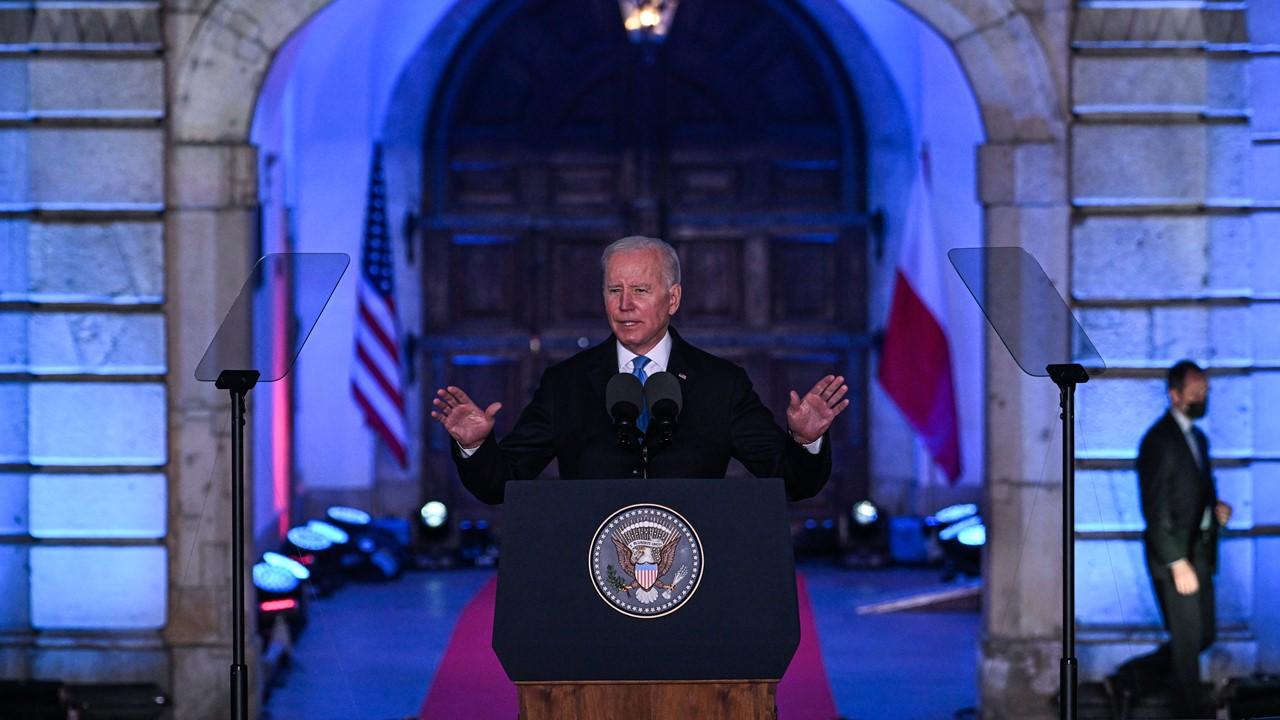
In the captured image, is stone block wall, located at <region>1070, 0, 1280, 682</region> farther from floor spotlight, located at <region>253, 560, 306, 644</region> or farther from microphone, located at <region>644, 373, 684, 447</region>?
microphone, located at <region>644, 373, 684, 447</region>

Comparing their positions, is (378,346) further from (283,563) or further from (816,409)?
(816,409)

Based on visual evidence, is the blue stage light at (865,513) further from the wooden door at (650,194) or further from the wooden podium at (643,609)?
the wooden podium at (643,609)

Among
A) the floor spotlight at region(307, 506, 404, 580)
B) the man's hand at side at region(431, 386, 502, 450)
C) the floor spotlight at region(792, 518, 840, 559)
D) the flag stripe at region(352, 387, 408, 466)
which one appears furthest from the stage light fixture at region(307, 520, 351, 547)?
the man's hand at side at region(431, 386, 502, 450)

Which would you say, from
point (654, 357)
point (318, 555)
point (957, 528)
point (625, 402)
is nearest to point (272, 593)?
point (318, 555)

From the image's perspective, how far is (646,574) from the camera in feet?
11.2

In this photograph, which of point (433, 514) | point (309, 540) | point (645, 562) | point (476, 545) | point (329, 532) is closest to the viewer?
point (645, 562)

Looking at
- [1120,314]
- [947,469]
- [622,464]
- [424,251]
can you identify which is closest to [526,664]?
[622,464]

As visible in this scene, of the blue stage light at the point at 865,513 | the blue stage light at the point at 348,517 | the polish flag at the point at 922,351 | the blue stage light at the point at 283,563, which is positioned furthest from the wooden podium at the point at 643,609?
the blue stage light at the point at 865,513

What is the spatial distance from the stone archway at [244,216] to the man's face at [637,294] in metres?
3.73

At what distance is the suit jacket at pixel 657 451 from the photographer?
4164mm

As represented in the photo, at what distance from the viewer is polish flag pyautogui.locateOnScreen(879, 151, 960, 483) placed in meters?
10.8

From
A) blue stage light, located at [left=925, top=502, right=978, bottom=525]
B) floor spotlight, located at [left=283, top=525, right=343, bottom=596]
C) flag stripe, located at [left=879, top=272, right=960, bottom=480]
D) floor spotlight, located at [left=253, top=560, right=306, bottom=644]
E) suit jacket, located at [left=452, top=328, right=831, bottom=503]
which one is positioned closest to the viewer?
suit jacket, located at [left=452, top=328, right=831, bottom=503]

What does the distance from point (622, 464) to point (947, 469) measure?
698 centimetres

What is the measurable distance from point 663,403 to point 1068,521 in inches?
63.2
